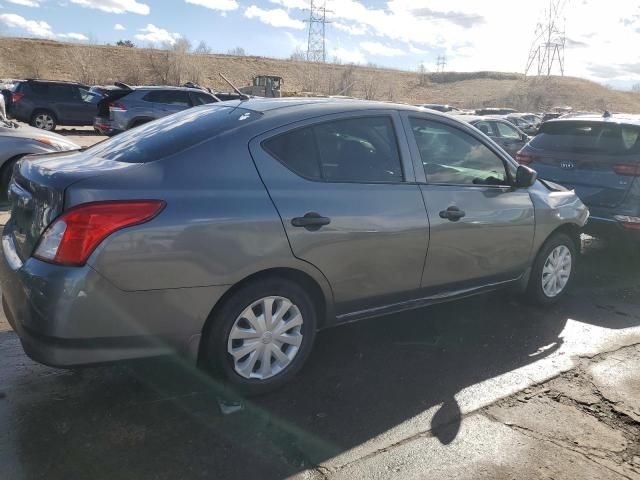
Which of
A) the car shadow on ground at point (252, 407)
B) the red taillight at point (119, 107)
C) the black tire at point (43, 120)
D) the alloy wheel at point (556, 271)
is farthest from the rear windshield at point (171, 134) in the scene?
the black tire at point (43, 120)

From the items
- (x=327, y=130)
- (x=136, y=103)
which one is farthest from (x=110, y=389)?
(x=136, y=103)

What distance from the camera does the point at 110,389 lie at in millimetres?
3311

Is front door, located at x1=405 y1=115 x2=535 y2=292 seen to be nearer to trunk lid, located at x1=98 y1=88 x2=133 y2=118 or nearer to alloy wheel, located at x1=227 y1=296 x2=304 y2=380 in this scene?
alloy wheel, located at x1=227 y1=296 x2=304 y2=380

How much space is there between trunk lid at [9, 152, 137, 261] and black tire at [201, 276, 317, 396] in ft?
3.01

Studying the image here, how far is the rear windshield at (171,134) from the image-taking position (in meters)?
3.08

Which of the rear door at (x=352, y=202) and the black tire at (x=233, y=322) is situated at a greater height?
the rear door at (x=352, y=202)

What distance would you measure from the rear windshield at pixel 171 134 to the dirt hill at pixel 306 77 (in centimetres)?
5258

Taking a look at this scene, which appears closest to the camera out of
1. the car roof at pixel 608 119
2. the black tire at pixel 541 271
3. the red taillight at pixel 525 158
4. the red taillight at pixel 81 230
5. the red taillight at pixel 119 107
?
the red taillight at pixel 81 230

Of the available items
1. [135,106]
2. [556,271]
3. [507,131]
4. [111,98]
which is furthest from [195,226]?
[111,98]

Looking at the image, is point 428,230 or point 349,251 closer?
point 349,251

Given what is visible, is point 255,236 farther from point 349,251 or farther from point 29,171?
point 29,171

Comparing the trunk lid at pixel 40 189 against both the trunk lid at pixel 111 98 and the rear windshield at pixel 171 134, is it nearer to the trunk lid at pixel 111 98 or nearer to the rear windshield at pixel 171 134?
the rear windshield at pixel 171 134

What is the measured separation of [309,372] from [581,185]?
4.41 metres

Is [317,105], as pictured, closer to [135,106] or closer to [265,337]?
[265,337]
